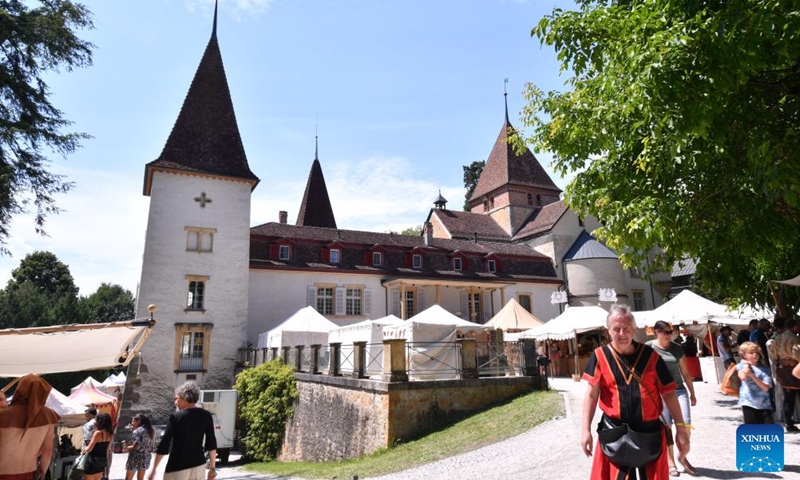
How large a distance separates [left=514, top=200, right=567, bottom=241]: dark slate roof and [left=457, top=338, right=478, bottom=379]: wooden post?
22228 millimetres

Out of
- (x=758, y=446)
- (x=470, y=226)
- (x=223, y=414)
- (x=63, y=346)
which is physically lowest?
(x=223, y=414)

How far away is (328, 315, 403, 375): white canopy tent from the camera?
577 inches

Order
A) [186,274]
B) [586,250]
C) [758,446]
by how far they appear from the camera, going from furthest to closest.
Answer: [586,250]
[186,274]
[758,446]

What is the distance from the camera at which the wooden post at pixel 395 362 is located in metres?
12.5

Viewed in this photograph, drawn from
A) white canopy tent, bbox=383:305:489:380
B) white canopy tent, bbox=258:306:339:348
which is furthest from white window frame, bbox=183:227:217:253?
white canopy tent, bbox=383:305:489:380

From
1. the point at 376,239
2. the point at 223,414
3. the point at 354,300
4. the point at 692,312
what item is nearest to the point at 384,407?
the point at 223,414

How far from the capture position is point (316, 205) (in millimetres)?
44219

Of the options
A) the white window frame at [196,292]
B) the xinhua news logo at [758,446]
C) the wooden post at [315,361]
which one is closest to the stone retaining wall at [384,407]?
the wooden post at [315,361]

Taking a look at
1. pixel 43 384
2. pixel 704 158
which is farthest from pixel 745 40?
pixel 43 384

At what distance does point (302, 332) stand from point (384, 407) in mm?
9476

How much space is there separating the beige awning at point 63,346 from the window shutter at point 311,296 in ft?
64.9

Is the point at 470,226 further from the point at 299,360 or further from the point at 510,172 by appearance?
the point at 299,360

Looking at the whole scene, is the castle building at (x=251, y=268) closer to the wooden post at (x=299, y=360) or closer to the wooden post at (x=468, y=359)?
the wooden post at (x=299, y=360)

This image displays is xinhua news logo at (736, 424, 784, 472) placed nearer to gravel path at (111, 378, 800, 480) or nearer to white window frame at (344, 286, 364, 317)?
gravel path at (111, 378, 800, 480)
